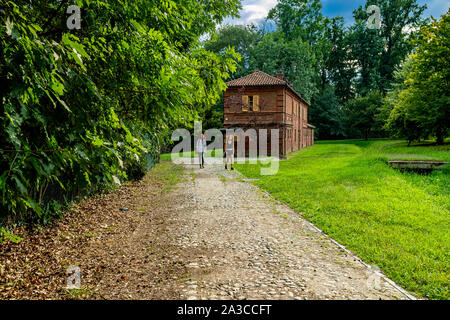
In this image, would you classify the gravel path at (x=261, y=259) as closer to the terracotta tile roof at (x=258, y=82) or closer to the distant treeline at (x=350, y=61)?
the distant treeline at (x=350, y=61)

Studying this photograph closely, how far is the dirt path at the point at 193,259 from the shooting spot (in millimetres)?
4023

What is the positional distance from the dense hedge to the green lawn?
420 cm

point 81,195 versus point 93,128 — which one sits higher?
point 93,128

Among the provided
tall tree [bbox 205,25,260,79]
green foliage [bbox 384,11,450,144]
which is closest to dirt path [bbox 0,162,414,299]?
green foliage [bbox 384,11,450,144]

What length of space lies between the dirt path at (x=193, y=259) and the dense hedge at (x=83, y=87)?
4.41 ft

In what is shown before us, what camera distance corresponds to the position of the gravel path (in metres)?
4.00

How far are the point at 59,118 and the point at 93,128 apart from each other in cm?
39

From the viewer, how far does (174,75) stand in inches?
169

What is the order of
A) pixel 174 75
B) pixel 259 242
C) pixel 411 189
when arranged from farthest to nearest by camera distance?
pixel 411 189
pixel 259 242
pixel 174 75

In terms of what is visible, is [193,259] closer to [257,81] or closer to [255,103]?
[255,103]

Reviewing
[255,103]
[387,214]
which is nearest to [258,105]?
[255,103]

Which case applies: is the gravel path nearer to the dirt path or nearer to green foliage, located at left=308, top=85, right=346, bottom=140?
the dirt path
